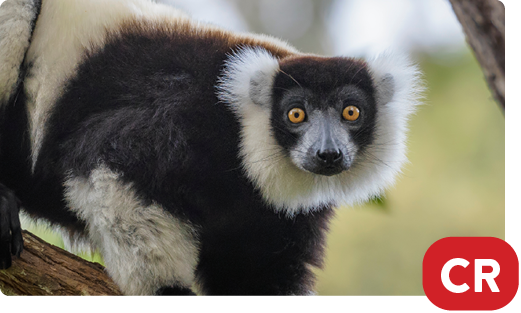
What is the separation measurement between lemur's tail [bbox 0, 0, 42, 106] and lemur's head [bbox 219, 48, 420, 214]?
1.25m

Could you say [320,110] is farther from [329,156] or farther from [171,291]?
[171,291]

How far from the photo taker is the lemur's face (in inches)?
117

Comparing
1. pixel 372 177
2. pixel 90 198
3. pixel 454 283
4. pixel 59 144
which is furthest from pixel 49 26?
pixel 454 283

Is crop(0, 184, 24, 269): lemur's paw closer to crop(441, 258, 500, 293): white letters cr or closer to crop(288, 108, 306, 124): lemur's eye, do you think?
crop(288, 108, 306, 124): lemur's eye

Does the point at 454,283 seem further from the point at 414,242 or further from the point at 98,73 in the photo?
A: the point at 414,242

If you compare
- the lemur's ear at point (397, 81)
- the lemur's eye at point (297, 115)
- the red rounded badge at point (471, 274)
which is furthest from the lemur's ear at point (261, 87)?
the red rounded badge at point (471, 274)

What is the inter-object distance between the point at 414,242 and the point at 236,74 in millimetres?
3948

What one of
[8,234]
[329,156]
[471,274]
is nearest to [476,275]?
[471,274]

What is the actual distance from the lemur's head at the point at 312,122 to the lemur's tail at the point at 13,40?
1.25 meters

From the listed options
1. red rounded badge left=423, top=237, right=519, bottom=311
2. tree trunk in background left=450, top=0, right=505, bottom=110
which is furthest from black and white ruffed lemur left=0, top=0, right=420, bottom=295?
tree trunk in background left=450, top=0, right=505, bottom=110

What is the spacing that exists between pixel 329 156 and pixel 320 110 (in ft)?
1.15

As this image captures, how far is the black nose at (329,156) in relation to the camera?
284 cm

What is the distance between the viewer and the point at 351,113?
3.11 m

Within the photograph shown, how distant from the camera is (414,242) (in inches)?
242
